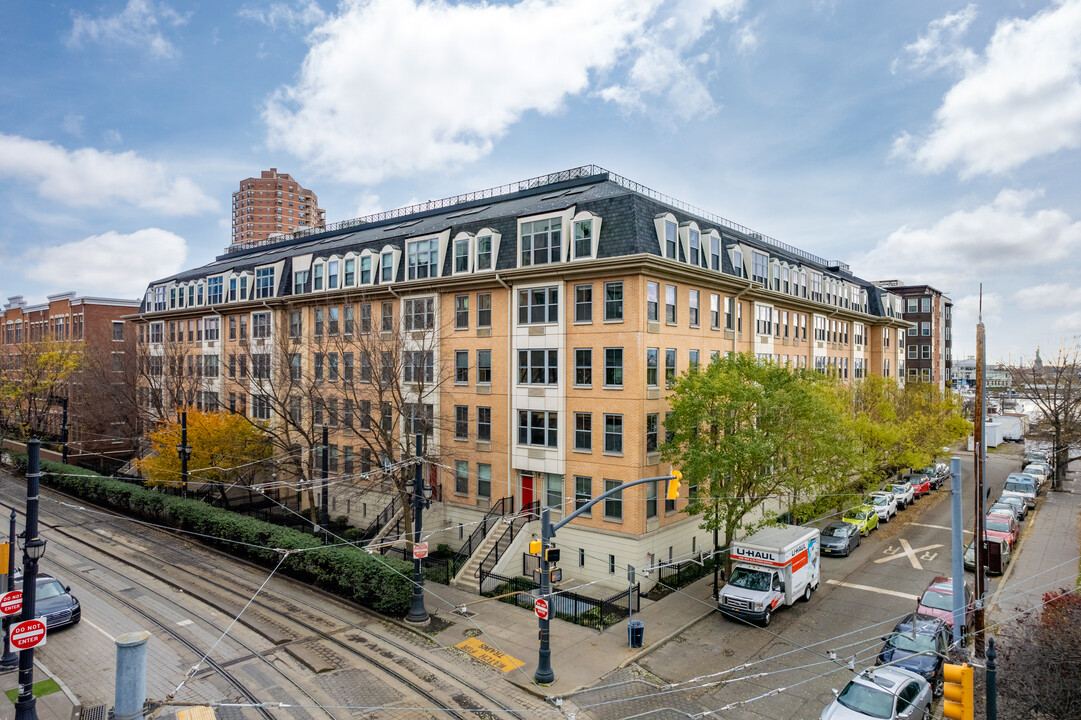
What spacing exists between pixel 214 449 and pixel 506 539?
18983 millimetres

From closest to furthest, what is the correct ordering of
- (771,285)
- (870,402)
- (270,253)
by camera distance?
(771,285) < (870,402) < (270,253)

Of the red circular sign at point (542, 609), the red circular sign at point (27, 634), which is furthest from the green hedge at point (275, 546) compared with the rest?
the red circular sign at point (27, 634)

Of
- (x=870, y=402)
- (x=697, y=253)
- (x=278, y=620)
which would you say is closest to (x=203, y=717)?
(x=278, y=620)

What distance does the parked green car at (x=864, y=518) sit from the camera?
35188 millimetres

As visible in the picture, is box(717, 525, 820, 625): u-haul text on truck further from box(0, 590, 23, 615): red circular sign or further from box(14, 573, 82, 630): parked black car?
box(14, 573, 82, 630): parked black car

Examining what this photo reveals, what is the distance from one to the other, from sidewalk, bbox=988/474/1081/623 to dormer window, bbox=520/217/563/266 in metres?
21.4

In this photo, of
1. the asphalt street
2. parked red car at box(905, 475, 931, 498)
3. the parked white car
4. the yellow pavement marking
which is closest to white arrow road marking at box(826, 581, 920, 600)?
the asphalt street

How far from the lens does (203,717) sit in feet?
45.4

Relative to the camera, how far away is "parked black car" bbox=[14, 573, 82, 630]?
20656 millimetres

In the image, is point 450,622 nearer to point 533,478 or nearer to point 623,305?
point 533,478

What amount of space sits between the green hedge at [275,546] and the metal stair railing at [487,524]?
5.63 metres

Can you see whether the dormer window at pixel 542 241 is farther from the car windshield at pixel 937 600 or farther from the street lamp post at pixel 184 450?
the street lamp post at pixel 184 450

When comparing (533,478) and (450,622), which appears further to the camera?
(533,478)

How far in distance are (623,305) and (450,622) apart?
14.9 metres
